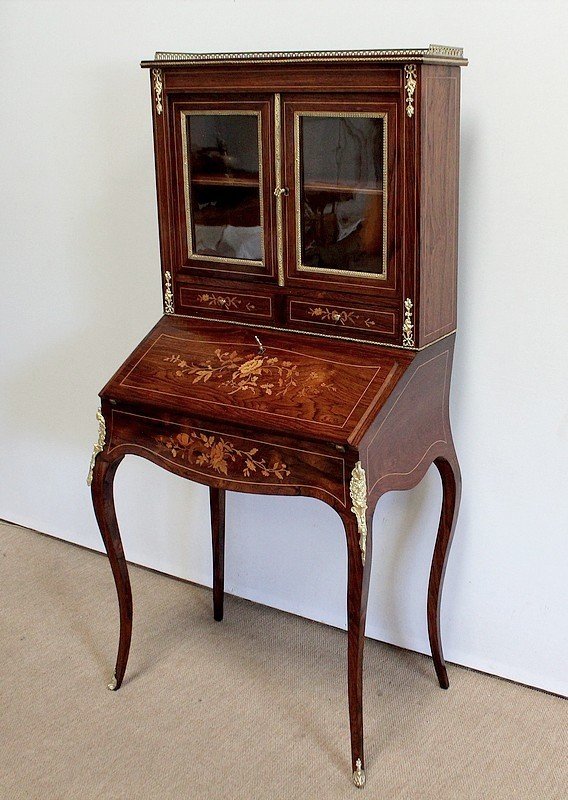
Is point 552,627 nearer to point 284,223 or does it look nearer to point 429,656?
point 429,656

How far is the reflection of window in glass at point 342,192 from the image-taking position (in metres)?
2.22

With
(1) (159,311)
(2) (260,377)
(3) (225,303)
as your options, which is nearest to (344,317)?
(2) (260,377)

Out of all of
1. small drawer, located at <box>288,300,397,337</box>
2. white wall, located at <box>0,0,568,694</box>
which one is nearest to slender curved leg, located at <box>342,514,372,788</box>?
small drawer, located at <box>288,300,397,337</box>

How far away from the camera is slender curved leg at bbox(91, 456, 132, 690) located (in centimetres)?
260

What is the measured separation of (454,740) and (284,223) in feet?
4.61

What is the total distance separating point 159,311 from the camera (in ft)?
10.6

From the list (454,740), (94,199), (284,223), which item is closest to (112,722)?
(454,740)

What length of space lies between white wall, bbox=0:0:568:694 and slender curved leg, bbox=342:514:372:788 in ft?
1.94

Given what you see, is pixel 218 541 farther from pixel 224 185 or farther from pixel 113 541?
pixel 224 185

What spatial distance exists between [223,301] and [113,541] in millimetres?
733

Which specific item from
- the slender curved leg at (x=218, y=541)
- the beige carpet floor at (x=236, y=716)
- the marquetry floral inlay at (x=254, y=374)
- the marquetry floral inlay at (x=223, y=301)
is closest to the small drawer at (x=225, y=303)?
the marquetry floral inlay at (x=223, y=301)

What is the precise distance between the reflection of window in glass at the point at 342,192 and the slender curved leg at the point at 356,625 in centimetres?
63

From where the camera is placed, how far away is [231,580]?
3305 mm

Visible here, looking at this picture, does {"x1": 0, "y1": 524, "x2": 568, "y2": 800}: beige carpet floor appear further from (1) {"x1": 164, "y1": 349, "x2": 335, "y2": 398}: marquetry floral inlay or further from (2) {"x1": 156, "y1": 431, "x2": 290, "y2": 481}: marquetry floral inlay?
(1) {"x1": 164, "y1": 349, "x2": 335, "y2": 398}: marquetry floral inlay
